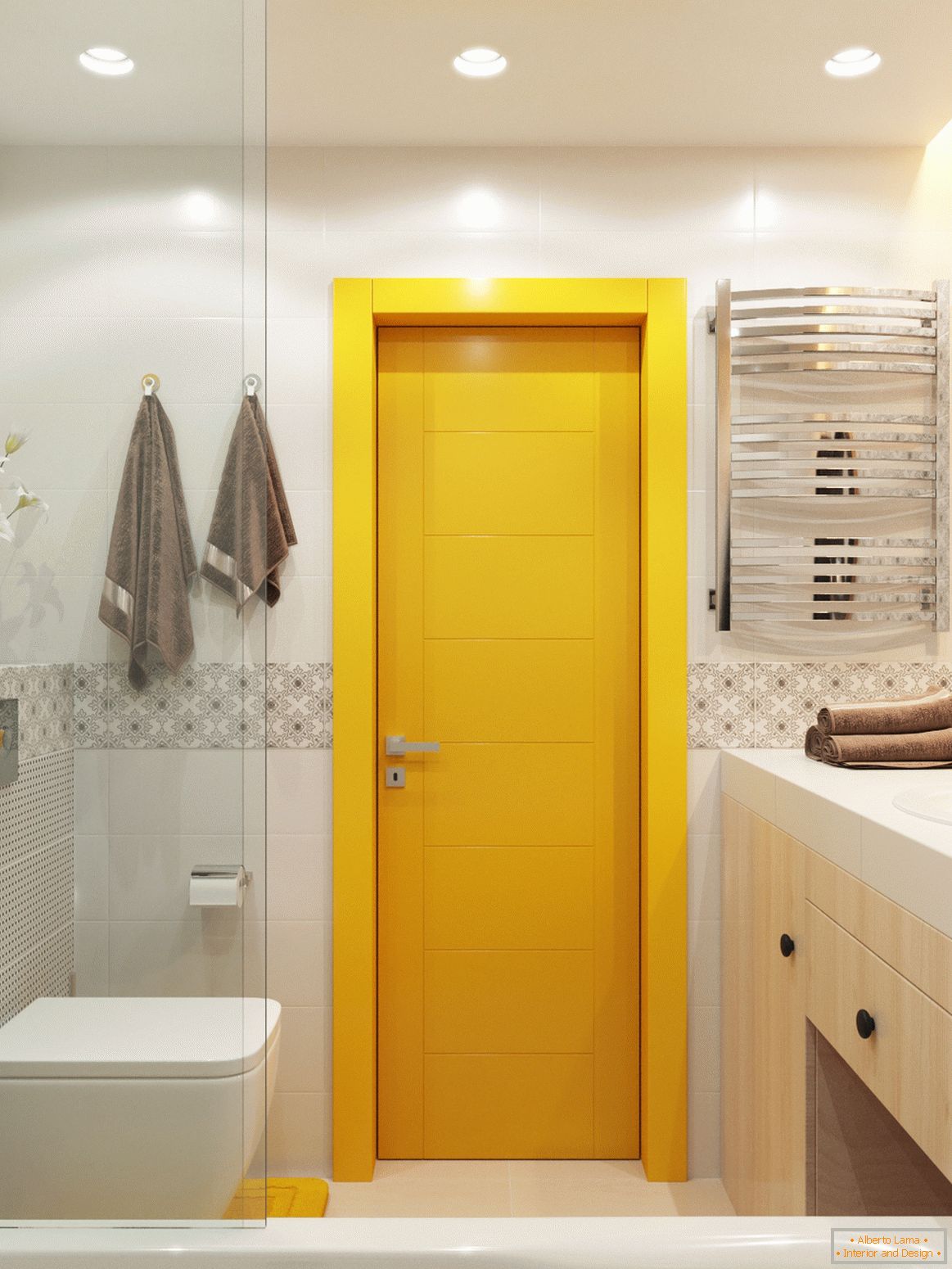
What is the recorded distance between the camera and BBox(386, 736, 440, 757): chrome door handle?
2.61 m

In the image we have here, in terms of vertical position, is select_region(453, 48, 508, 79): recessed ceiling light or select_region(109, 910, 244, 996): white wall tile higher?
select_region(453, 48, 508, 79): recessed ceiling light

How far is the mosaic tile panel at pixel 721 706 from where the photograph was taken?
252 cm

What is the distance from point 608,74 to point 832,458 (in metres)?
1.02

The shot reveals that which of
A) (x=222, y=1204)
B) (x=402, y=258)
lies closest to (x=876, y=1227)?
(x=222, y=1204)

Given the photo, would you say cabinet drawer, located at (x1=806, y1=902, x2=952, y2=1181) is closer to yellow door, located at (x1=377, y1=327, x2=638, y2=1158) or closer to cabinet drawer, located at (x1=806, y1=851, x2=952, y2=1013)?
cabinet drawer, located at (x1=806, y1=851, x2=952, y2=1013)

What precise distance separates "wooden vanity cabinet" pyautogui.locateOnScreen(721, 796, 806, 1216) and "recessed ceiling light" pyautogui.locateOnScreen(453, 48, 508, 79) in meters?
1.70

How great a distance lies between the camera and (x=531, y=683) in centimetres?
263

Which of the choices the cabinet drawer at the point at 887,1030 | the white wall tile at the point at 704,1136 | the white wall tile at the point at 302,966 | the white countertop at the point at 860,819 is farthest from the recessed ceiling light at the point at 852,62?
the white wall tile at the point at 704,1136

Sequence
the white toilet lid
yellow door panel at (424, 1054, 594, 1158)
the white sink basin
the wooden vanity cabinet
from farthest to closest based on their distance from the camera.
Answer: yellow door panel at (424, 1054, 594, 1158), the wooden vanity cabinet, the white sink basin, the white toilet lid

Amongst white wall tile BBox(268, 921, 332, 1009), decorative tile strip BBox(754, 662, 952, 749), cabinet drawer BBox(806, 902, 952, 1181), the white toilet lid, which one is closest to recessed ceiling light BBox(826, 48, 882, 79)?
decorative tile strip BBox(754, 662, 952, 749)

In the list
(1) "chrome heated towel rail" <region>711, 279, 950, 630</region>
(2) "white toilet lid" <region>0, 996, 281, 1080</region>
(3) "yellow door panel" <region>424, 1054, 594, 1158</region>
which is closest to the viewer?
(2) "white toilet lid" <region>0, 996, 281, 1080</region>

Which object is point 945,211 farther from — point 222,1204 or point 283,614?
point 222,1204

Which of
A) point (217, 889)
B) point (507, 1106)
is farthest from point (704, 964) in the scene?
point (217, 889)

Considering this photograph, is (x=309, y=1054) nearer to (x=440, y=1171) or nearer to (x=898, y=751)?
(x=440, y=1171)
